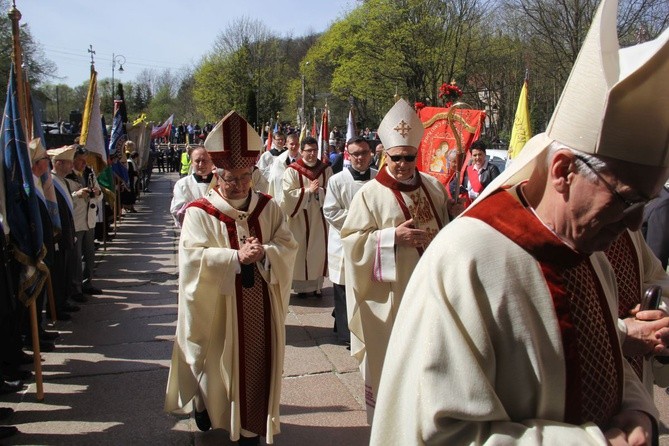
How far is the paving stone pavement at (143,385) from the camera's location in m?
4.13

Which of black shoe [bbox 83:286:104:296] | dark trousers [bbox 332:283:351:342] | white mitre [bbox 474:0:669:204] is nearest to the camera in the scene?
white mitre [bbox 474:0:669:204]

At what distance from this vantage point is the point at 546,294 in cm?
151

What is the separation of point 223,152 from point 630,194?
287cm

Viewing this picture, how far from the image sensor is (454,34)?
3017 cm

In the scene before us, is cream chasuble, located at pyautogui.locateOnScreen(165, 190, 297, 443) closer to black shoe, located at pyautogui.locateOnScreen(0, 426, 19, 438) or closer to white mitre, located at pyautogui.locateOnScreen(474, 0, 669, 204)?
black shoe, located at pyautogui.locateOnScreen(0, 426, 19, 438)

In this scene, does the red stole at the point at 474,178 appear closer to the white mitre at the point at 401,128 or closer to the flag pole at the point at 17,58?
the white mitre at the point at 401,128

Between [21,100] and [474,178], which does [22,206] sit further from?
[474,178]

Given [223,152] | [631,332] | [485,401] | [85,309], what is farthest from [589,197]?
[85,309]

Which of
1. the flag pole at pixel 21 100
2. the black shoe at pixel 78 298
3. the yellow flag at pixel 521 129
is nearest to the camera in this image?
the flag pole at pixel 21 100

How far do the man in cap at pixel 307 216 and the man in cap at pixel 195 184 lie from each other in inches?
54.0

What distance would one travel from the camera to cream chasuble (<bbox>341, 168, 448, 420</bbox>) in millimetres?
4191

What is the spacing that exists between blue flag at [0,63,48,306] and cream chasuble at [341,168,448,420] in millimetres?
2568

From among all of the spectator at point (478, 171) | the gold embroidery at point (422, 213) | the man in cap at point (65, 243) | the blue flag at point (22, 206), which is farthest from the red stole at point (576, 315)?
the spectator at point (478, 171)

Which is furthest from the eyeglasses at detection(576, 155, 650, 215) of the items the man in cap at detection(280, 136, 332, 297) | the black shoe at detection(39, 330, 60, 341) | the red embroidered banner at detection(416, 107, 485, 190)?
the man in cap at detection(280, 136, 332, 297)
